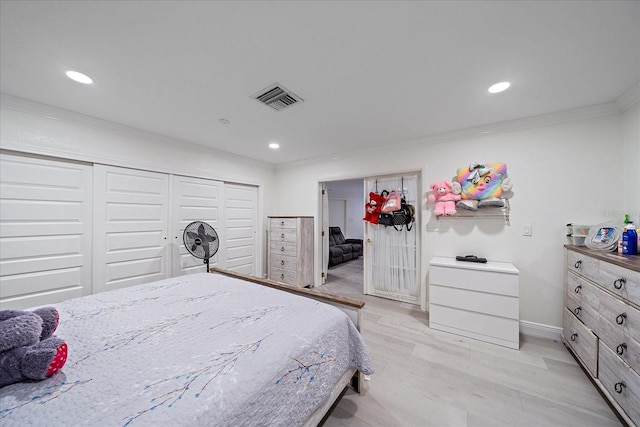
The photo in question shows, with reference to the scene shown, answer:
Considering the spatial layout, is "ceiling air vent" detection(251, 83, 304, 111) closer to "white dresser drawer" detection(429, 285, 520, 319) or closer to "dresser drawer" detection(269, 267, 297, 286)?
"white dresser drawer" detection(429, 285, 520, 319)

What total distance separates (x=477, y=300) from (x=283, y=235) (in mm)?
2911

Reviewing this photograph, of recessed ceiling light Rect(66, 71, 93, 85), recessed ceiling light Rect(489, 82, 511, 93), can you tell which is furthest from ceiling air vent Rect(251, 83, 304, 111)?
recessed ceiling light Rect(489, 82, 511, 93)

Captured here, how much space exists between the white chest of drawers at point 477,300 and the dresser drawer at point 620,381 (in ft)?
2.00

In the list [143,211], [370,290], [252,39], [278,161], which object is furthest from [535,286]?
[143,211]

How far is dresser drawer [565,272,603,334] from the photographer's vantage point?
1683 millimetres

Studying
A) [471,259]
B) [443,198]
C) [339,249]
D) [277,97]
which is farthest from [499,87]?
[339,249]

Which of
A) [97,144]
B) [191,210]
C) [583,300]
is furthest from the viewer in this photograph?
[191,210]

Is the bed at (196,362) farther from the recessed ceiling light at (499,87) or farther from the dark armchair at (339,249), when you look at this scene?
the dark armchair at (339,249)

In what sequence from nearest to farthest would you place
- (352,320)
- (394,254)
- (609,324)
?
(609,324) < (352,320) < (394,254)

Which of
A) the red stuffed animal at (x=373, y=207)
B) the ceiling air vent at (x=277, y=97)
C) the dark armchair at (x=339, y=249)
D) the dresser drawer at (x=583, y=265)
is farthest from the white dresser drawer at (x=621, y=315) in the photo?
the dark armchair at (x=339, y=249)

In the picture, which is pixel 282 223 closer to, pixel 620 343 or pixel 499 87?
pixel 499 87

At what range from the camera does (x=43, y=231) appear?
218 centimetres

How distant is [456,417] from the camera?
1448mm

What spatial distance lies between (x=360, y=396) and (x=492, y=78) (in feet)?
8.71
